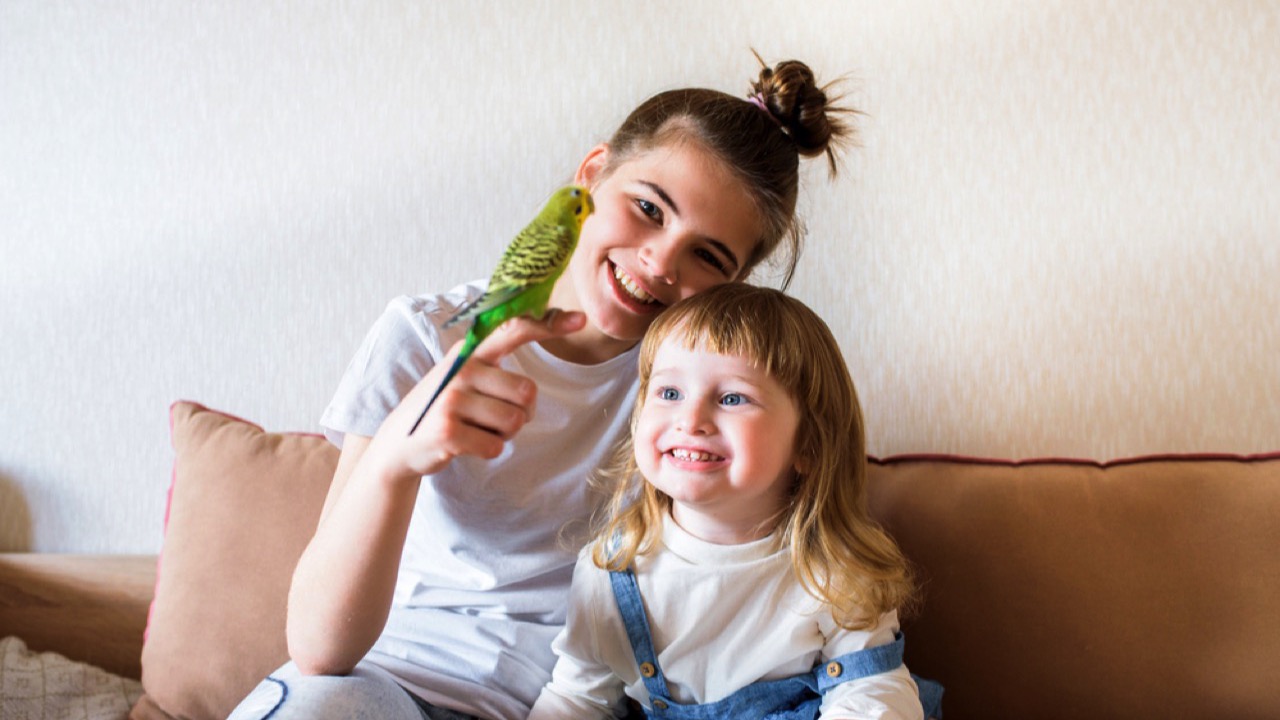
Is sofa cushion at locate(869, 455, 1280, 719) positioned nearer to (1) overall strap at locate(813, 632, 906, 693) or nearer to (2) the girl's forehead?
(1) overall strap at locate(813, 632, 906, 693)

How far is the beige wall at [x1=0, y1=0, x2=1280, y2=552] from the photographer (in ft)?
5.08

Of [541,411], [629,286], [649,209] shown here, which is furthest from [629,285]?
[541,411]

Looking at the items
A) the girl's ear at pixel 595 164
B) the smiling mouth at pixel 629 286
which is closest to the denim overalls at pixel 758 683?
the smiling mouth at pixel 629 286

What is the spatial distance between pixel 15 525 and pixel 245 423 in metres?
0.66

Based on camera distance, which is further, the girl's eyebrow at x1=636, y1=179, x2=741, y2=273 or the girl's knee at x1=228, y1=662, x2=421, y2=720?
the girl's eyebrow at x1=636, y1=179, x2=741, y2=273

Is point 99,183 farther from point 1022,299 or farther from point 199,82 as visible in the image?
point 1022,299

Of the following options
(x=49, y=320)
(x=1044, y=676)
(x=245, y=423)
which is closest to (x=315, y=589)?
(x=245, y=423)

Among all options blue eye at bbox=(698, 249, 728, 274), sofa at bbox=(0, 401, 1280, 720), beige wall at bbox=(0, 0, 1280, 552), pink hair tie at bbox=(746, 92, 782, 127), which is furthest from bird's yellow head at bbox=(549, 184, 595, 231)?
beige wall at bbox=(0, 0, 1280, 552)

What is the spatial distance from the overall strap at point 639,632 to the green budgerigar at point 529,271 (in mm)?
506

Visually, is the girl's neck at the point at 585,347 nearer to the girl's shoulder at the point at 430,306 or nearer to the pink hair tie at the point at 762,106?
the girl's shoulder at the point at 430,306

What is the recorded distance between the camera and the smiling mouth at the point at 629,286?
1.21m

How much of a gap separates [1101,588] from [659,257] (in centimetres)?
77

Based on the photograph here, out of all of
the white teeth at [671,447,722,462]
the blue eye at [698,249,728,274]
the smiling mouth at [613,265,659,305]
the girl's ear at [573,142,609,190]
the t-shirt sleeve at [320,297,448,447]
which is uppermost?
the girl's ear at [573,142,609,190]

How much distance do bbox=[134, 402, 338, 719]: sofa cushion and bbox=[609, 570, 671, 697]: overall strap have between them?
1.80ft
